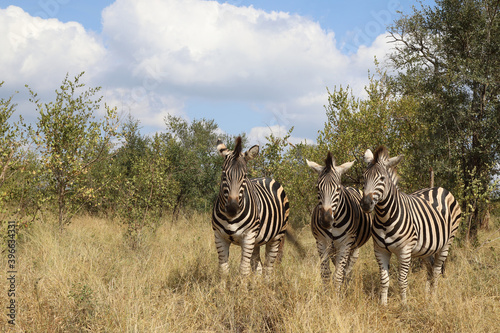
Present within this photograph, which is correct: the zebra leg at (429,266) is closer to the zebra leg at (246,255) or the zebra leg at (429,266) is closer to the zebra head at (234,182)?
the zebra leg at (246,255)

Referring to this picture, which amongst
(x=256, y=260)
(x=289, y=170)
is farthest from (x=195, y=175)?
(x=256, y=260)

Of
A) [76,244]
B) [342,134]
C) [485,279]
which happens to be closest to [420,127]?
[342,134]

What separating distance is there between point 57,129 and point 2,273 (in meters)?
4.33

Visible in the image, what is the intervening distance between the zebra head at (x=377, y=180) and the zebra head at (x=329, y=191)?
0.42 metres

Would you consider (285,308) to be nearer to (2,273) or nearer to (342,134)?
(2,273)

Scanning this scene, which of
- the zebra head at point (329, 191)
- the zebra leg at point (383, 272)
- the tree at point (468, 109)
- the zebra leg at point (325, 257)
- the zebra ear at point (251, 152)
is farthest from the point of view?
the tree at point (468, 109)

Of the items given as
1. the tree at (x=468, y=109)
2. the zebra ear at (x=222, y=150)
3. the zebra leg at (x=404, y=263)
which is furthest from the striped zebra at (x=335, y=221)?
the tree at (x=468, y=109)

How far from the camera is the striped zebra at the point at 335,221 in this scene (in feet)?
18.7

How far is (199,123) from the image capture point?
3161cm

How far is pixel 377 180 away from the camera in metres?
5.60

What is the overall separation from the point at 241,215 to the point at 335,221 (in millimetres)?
1424

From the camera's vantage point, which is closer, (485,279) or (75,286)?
(75,286)

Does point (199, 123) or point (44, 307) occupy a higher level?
point (199, 123)

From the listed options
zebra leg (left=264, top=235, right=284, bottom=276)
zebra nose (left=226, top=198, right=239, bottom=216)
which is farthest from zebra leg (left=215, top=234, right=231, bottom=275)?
zebra leg (left=264, top=235, right=284, bottom=276)
